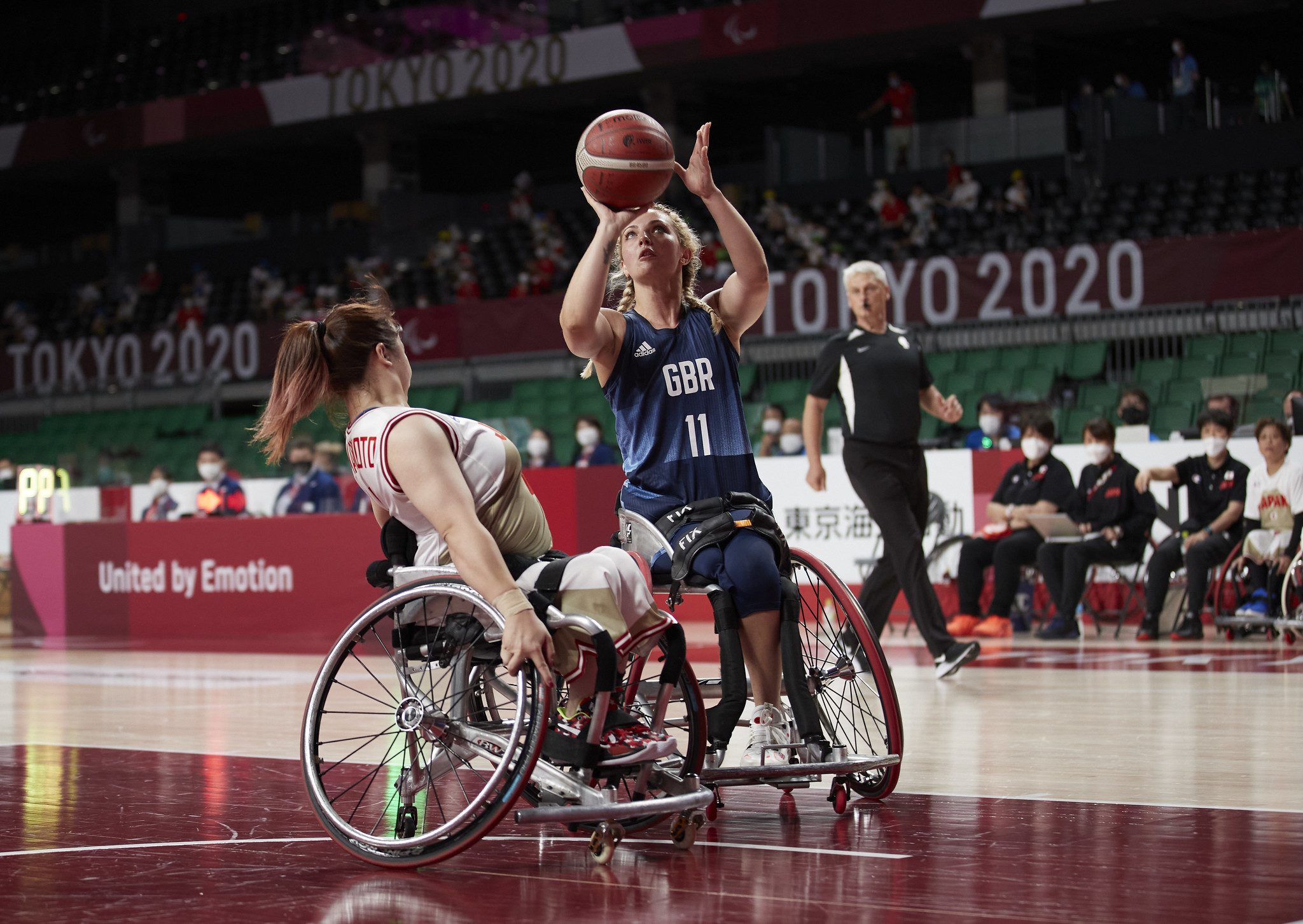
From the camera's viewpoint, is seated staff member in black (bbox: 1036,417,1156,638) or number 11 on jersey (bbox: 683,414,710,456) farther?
seated staff member in black (bbox: 1036,417,1156,638)

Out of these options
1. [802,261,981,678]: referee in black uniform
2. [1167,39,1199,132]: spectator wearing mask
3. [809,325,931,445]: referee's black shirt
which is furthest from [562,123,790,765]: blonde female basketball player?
[1167,39,1199,132]: spectator wearing mask

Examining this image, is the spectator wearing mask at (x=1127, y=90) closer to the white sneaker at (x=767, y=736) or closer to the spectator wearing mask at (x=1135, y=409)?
the spectator wearing mask at (x=1135, y=409)

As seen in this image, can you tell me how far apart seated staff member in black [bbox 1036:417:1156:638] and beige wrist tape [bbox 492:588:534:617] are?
8265mm

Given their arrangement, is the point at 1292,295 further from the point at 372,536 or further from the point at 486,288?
the point at 486,288

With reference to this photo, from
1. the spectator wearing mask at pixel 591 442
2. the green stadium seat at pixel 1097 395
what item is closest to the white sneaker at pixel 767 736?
the spectator wearing mask at pixel 591 442

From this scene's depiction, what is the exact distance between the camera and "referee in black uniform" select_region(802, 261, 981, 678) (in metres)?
7.94

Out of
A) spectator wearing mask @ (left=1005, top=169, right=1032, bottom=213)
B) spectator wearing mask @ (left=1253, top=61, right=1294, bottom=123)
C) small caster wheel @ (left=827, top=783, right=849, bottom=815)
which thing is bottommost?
small caster wheel @ (left=827, top=783, right=849, bottom=815)

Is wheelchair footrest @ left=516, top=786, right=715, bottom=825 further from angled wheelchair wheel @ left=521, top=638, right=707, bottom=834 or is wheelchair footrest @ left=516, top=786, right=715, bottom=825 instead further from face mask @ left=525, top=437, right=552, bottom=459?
face mask @ left=525, top=437, right=552, bottom=459

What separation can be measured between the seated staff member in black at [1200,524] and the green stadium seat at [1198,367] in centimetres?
435

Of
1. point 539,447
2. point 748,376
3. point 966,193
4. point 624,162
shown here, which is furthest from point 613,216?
point 966,193

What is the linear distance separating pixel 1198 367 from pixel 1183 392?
1.27ft

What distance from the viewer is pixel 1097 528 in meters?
11.4

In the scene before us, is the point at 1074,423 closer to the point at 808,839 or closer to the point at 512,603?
the point at 808,839

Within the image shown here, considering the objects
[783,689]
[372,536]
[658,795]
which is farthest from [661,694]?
[372,536]
